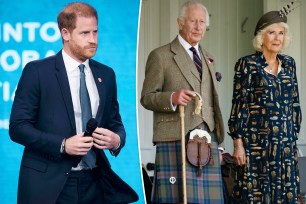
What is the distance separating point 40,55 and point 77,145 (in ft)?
3.28

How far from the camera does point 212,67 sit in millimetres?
4816

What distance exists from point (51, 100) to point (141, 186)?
1068 mm

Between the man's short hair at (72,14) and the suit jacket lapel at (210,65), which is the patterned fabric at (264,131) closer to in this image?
the suit jacket lapel at (210,65)

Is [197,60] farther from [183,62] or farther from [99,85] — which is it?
[99,85]

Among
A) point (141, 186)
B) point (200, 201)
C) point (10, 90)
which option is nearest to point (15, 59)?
point (10, 90)

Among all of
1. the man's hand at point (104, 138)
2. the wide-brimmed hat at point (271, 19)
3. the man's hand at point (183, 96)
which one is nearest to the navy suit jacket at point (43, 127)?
the man's hand at point (104, 138)

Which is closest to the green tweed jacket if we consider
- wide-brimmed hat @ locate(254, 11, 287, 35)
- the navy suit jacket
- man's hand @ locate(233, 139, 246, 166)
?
man's hand @ locate(233, 139, 246, 166)

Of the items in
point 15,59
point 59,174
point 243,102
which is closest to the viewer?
point 59,174

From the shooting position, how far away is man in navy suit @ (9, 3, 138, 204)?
3816mm

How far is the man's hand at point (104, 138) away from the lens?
3861 mm

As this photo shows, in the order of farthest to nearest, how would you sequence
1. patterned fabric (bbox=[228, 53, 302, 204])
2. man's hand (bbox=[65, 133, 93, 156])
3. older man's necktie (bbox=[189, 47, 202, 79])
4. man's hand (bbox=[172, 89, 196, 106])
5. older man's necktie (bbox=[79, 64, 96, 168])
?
patterned fabric (bbox=[228, 53, 302, 204]) < older man's necktie (bbox=[189, 47, 202, 79]) < man's hand (bbox=[172, 89, 196, 106]) < older man's necktie (bbox=[79, 64, 96, 168]) < man's hand (bbox=[65, 133, 93, 156])

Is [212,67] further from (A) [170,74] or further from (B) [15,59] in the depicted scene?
(B) [15,59]

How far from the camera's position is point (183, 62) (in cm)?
471

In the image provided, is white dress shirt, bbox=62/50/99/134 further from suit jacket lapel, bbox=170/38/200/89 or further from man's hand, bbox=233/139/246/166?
man's hand, bbox=233/139/246/166
